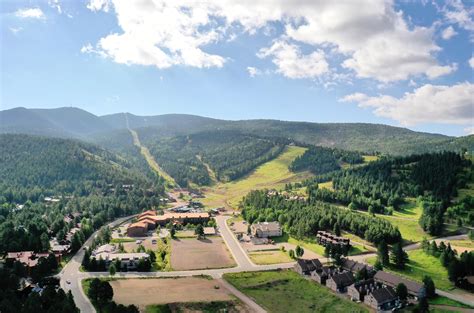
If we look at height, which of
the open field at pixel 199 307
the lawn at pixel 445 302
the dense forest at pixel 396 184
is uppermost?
the dense forest at pixel 396 184

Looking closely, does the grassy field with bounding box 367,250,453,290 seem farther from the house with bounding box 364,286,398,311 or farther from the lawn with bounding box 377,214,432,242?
the lawn with bounding box 377,214,432,242

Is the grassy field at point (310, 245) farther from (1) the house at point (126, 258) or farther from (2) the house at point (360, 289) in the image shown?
(1) the house at point (126, 258)

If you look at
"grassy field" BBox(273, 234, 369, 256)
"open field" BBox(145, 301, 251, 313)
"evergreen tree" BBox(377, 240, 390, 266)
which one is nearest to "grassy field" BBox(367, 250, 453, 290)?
"evergreen tree" BBox(377, 240, 390, 266)

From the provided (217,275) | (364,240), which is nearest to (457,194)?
(364,240)

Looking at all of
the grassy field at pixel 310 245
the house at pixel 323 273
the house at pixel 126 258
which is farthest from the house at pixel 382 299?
the house at pixel 126 258

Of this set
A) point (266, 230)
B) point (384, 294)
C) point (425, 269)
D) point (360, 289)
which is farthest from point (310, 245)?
point (384, 294)

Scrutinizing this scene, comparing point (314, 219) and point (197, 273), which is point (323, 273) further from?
point (314, 219)

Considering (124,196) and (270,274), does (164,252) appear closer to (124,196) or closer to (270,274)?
(270,274)
